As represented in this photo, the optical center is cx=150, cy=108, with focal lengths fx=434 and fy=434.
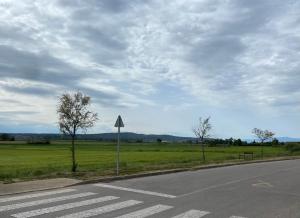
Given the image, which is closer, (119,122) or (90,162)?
(119,122)

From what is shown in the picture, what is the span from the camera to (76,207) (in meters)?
10.2

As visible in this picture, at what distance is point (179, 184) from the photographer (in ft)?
51.9

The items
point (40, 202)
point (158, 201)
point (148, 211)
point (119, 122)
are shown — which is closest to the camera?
point (148, 211)

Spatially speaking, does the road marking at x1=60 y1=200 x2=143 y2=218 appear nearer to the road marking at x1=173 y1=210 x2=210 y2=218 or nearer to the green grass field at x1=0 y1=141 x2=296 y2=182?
the road marking at x1=173 y1=210 x2=210 y2=218

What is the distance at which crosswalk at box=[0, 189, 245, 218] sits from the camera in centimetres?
937

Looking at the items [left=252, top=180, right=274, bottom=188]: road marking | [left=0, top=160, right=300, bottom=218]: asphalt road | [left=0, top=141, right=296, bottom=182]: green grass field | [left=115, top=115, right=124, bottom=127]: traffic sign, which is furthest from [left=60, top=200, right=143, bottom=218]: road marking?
[left=115, top=115, right=124, bottom=127]: traffic sign

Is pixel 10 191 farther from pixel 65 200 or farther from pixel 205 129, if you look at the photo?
pixel 205 129

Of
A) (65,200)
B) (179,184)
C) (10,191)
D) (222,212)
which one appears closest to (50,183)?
(10,191)

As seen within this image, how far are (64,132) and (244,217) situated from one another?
11448 mm

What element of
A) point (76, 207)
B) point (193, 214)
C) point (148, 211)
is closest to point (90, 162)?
point (76, 207)

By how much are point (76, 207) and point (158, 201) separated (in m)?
2.39

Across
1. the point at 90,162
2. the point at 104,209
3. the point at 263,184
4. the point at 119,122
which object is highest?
the point at 119,122

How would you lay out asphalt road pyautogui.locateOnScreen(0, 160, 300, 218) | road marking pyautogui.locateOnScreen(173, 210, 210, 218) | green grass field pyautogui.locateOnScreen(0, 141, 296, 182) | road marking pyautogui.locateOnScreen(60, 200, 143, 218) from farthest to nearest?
green grass field pyautogui.locateOnScreen(0, 141, 296, 182) → asphalt road pyautogui.locateOnScreen(0, 160, 300, 218) → road marking pyautogui.locateOnScreen(173, 210, 210, 218) → road marking pyautogui.locateOnScreen(60, 200, 143, 218)

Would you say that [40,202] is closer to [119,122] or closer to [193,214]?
[193,214]
